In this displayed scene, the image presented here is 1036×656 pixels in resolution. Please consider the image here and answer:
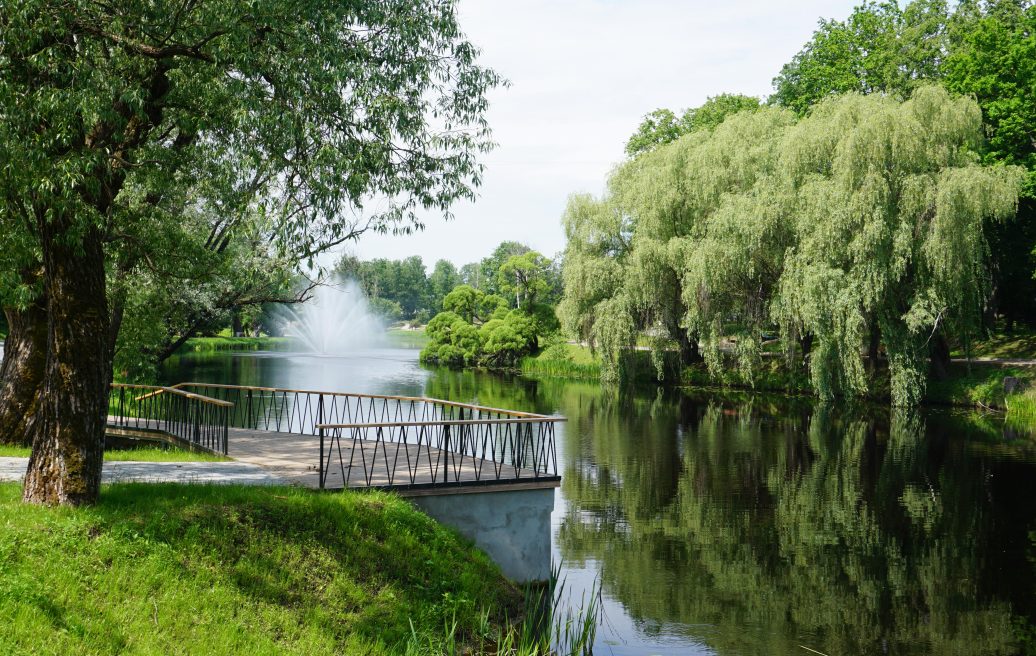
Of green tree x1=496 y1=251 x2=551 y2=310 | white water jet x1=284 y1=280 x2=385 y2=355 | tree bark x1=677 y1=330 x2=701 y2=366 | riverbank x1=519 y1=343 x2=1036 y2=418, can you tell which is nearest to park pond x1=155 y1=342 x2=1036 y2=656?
riverbank x1=519 y1=343 x2=1036 y2=418

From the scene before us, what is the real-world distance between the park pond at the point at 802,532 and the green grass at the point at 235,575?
2.27 meters

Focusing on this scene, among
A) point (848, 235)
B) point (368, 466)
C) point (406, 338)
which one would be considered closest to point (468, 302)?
point (848, 235)

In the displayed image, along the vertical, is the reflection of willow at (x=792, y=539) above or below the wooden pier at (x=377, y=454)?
below

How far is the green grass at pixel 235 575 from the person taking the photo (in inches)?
288

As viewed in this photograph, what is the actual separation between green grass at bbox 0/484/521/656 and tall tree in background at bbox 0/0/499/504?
0.95 metres

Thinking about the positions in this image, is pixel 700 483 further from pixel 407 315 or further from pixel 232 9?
pixel 407 315

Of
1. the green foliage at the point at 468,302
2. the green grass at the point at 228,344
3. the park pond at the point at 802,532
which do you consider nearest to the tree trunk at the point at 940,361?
the park pond at the point at 802,532

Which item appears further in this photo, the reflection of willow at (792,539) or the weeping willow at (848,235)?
the weeping willow at (848,235)

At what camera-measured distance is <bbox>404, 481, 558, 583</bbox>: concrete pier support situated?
10.9 meters

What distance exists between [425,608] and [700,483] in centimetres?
990

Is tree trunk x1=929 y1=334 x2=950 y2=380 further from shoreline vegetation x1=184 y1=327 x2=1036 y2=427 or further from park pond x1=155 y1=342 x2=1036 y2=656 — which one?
park pond x1=155 y1=342 x2=1036 y2=656

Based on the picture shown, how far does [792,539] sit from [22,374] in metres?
13.1

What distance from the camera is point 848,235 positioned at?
1074 inches

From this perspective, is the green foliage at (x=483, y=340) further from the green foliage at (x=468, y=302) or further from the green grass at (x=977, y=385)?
the green grass at (x=977, y=385)
